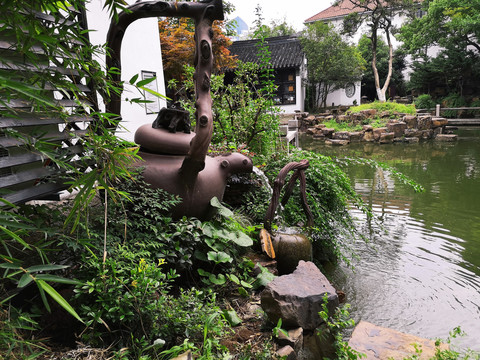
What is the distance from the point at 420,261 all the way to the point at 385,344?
6.33 feet

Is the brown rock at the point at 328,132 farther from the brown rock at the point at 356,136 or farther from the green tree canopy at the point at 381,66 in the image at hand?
the green tree canopy at the point at 381,66

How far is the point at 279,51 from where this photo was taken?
21250 mm

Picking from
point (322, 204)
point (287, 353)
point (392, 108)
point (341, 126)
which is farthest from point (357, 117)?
point (287, 353)

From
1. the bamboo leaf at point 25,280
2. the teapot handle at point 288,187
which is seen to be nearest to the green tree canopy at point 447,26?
the teapot handle at point 288,187

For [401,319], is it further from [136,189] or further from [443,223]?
[443,223]

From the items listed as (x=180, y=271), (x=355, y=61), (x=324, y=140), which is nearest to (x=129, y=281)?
(x=180, y=271)

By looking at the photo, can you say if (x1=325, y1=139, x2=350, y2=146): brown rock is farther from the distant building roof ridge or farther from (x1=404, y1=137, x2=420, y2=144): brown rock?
the distant building roof ridge

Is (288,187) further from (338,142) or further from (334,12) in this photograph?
(334,12)

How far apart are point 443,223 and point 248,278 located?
12.2ft

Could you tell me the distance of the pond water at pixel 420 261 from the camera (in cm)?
273

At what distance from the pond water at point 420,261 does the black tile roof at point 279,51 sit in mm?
14061

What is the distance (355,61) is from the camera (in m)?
21.4

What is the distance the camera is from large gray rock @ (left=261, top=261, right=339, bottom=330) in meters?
1.86

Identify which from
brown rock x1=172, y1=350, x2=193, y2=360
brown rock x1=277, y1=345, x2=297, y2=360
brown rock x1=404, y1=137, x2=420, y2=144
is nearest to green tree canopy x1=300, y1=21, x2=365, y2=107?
brown rock x1=404, y1=137, x2=420, y2=144
